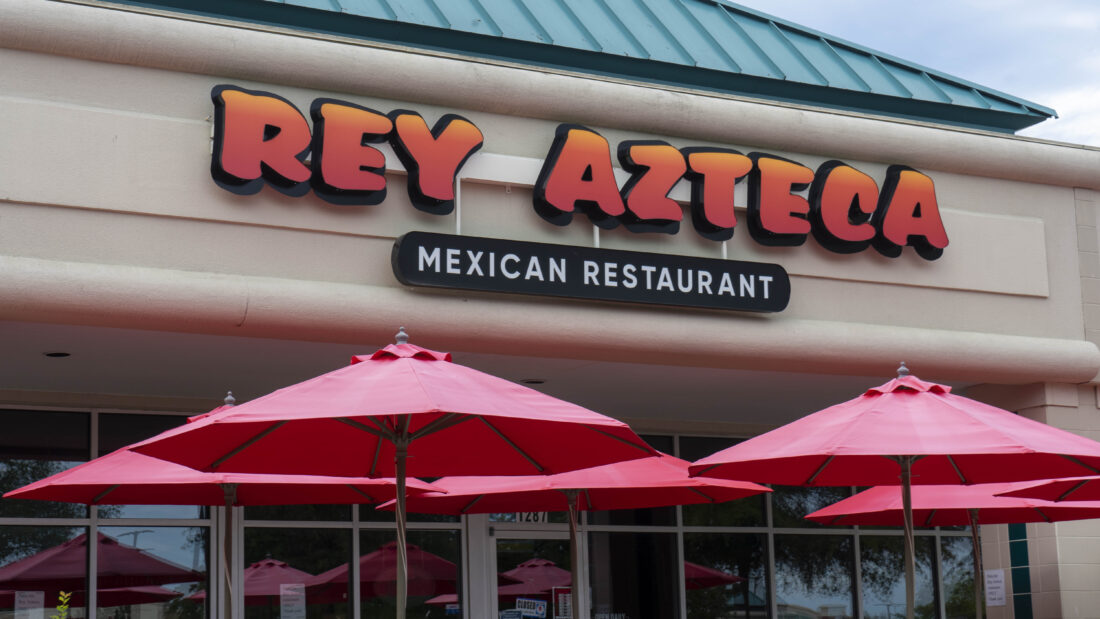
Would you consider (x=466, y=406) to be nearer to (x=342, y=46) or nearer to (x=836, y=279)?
(x=342, y=46)

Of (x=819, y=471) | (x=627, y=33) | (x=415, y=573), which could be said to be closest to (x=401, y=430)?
(x=819, y=471)

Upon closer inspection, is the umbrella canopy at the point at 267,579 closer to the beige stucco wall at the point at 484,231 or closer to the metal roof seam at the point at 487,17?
the beige stucco wall at the point at 484,231

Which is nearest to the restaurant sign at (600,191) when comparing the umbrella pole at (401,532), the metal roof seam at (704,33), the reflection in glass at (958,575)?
the metal roof seam at (704,33)

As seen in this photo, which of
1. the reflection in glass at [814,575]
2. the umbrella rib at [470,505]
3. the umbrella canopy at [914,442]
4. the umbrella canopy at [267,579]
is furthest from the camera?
the reflection in glass at [814,575]

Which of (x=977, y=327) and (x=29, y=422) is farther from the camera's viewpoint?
(x=977, y=327)

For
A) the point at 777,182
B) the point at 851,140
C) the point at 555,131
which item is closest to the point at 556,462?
the point at 555,131

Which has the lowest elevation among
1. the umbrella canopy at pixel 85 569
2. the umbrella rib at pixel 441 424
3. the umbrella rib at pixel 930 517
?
the umbrella canopy at pixel 85 569

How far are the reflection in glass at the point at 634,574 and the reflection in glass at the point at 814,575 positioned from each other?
154 cm

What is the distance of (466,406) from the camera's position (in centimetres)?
666

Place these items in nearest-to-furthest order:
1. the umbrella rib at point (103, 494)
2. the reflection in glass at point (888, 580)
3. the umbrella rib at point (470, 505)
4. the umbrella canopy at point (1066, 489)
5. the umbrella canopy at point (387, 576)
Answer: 1. the umbrella rib at point (103, 494)
2. the umbrella canopy at point (1066, 489)
3. the umbrella rib at point (470, 505)
4. the umbrella canopy at point (387, 576)
5. the reflection in glass at point (888, 580)

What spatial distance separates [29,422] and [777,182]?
798cm

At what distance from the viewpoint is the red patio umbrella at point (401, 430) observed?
22.1ft

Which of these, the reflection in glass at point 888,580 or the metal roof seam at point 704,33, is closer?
the metal roof seam at point 704,33

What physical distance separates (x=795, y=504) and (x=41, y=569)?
31.3ft
